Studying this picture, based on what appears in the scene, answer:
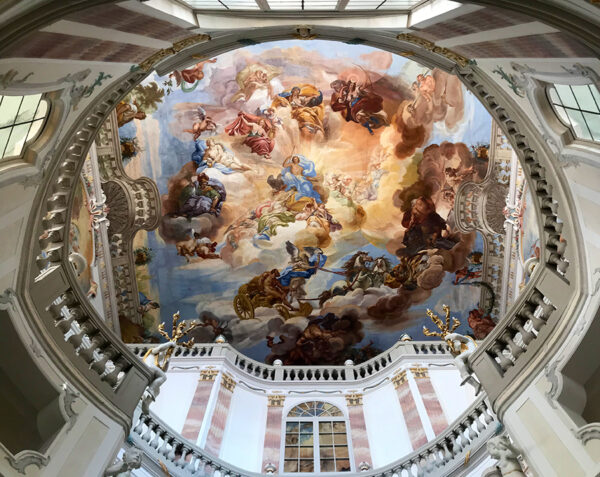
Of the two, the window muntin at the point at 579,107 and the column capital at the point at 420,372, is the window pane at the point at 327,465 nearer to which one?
the column capital at the point at 420,372

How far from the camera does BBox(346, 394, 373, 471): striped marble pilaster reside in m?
13.3

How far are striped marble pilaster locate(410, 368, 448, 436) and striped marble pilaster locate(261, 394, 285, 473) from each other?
4659 millimetres

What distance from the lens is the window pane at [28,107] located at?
5.79 meters

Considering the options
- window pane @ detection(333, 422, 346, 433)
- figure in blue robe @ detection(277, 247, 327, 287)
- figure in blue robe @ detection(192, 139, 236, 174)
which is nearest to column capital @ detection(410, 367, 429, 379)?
window pane @ detection(333, 422, 346, 433)

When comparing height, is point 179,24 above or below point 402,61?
below

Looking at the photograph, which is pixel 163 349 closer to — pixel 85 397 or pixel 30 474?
pixel 85 397

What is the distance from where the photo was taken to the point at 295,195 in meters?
20.0

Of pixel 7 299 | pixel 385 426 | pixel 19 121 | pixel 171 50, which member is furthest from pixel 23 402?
pixel 385 426

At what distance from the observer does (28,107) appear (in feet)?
19.3

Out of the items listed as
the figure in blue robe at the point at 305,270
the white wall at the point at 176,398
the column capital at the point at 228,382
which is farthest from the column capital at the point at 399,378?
the white wall at the point at 176,398

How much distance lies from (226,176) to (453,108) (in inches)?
375

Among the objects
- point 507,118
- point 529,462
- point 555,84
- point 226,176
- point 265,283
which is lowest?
point 529,462

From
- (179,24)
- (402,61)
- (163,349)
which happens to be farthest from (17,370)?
(402,61)

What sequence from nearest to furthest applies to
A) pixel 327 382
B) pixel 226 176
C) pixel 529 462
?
pixel 529 462 < pixel 327 382 < pixel 226 176
